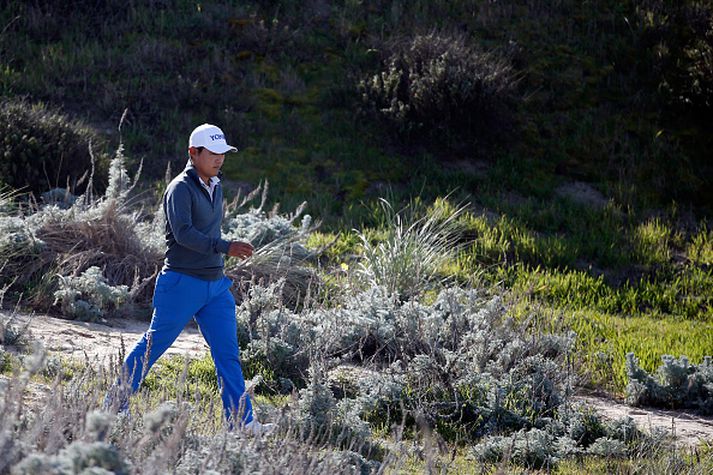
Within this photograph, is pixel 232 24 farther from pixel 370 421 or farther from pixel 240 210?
pixel 370 421

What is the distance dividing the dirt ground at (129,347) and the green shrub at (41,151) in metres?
2.73

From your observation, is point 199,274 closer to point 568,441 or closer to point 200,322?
point 200,322

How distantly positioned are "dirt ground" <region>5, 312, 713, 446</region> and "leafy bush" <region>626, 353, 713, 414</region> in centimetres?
8

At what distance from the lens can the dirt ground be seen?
20.1 feet

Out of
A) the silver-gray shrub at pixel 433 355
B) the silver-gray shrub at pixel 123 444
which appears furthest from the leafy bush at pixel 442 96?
the silver-gray shrub at pixel 123 444

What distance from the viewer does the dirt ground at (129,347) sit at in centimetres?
611

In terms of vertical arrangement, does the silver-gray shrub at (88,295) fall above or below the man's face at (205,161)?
below

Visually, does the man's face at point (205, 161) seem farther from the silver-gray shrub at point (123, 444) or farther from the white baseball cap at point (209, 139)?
the silver-gray shrub at point (123, 444)

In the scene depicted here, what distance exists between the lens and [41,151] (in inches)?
379

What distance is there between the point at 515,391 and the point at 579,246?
14.4ft

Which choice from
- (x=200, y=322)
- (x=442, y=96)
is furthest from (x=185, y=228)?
(x=442, y=96)

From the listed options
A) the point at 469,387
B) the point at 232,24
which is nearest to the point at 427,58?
the point at 232,24

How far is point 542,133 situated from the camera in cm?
1288

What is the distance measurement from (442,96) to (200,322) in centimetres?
771
